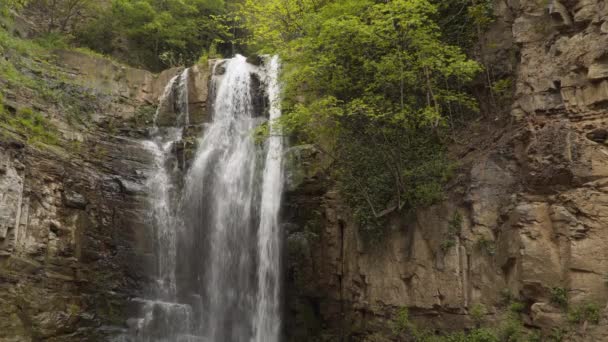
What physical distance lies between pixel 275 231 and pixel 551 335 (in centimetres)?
796

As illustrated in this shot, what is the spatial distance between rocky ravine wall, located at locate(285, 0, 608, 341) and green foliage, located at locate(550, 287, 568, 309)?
0.09 metres

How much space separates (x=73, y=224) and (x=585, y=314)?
485 inches

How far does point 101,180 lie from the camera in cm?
1445

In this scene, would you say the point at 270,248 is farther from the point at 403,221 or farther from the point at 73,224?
the point at 73,224

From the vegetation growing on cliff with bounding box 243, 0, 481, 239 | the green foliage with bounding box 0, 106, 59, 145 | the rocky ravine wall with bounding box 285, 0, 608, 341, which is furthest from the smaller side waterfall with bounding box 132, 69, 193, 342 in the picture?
the vegetation growing on cliff with bounding box 243, 0, 481, 239

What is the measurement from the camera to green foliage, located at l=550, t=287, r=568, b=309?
868 centimetres

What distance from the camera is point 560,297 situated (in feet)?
28.6

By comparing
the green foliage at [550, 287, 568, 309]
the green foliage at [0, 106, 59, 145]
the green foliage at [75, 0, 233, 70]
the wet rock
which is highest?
the green foliage at [75, 0, 233, 70]

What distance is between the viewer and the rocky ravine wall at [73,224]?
1157cm

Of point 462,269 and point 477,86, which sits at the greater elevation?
point 477,86

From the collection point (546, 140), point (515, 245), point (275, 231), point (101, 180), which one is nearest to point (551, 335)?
point (515, 245)

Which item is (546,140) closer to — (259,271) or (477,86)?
(477,86)

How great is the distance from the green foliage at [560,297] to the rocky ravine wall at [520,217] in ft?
0.30

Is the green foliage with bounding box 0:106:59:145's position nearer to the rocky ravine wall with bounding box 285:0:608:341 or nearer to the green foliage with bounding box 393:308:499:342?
the rocky ravine wall with bounding box 285:0:608:341
